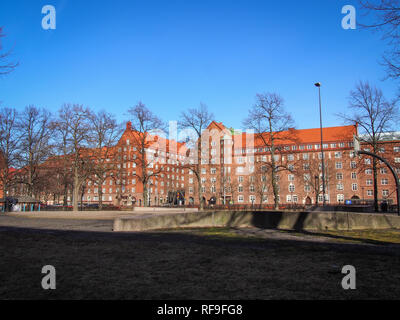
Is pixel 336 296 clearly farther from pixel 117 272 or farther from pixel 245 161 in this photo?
pixel 245 161

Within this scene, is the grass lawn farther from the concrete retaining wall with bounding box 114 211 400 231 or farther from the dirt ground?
the concrete retaining wall with bounding box 114 211 400 231

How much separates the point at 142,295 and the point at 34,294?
149 cm

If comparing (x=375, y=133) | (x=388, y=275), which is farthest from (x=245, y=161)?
(x=388, y=275)

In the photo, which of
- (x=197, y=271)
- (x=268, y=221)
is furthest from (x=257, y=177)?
(x=197, y=271)

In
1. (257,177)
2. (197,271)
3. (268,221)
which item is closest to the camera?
(197,271)

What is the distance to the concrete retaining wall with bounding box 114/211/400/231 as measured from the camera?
13766mm

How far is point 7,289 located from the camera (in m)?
4.43

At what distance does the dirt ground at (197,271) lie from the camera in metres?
4.28

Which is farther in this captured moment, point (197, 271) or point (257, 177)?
point (257, 177)

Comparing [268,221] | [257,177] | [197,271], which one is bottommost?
[268,221]

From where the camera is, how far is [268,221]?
16.0 meters

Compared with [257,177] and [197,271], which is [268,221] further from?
[257,177]

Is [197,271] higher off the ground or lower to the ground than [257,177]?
lower

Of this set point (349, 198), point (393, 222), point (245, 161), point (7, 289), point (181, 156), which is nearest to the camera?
point (7, 289)
